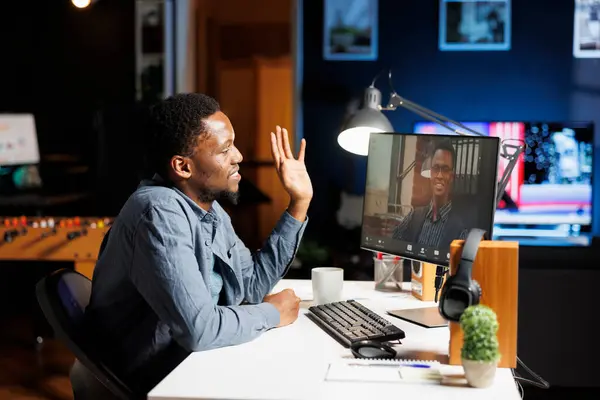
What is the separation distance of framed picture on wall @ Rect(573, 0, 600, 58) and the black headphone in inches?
139

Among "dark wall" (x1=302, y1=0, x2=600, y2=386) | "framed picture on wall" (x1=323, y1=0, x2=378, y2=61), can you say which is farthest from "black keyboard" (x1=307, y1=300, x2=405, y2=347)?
"framed picture on wall" (x1=323, y1=0, x2=378, y2=61)

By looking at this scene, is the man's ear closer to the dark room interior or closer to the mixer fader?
the mixer fader

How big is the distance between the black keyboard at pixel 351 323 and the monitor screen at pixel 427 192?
213 mm

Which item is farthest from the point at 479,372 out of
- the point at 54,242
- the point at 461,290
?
the point at 54,242

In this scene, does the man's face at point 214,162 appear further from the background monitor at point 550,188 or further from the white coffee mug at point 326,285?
the background monitor at point 550,188

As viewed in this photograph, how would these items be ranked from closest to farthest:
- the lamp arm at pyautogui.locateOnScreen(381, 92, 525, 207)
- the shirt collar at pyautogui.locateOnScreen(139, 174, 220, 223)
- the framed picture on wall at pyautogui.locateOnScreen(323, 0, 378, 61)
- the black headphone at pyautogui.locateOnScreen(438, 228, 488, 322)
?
1. the black headphone at pyautogui.locateOnScreen(438, 228, 488, 322)
2. the shirt collar at pyautogui.locateOnScreen(139, 174, 220, 223)
3. the lamp arm at pyautogui.locateOnScreen(381, 92, 525, 207)
4. the framed picture on wall at pyautogui.locateOnScreen(323, 0, 378, 61)

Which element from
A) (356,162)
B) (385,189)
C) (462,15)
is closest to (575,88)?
(462,15)

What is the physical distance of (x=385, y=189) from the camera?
2.26 metres

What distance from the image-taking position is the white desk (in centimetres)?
147

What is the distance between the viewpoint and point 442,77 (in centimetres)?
487

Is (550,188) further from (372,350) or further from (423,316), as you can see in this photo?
(372,350)

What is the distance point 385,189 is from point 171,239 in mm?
751

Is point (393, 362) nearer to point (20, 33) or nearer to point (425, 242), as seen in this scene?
point (425, 242)

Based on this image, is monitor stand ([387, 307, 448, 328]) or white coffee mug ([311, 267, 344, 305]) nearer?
monitor stand ([387, 307, 448, 328])
